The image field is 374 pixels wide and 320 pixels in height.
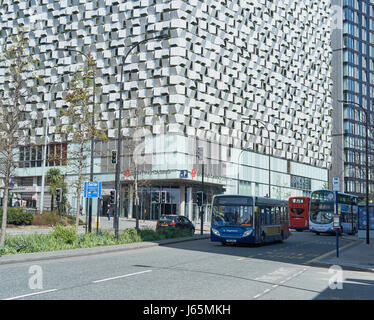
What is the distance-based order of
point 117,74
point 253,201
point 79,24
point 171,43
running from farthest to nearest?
point 79,24 < point 117,74 < point 171,43 < point 253,201

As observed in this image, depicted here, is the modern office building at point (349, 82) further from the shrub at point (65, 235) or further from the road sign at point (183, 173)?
the shrub at point (65, 235)

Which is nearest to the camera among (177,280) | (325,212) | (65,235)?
(177,280)

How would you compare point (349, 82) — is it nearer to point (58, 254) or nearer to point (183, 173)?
point (183, 173)

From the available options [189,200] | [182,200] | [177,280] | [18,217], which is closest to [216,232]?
[177,280]

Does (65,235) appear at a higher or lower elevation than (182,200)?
lower

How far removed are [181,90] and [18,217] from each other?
2603cm

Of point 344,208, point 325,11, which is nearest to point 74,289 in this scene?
point 344,208

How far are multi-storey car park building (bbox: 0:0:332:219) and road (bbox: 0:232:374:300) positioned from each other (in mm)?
33354

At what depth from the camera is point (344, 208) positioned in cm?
4138

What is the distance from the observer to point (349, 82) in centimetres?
10306

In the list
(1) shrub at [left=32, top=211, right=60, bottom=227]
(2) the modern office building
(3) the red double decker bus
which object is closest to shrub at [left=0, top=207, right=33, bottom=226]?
(1) shrub at [left=32, top=211, right=60, bottom=227]

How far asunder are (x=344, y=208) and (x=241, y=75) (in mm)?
32337

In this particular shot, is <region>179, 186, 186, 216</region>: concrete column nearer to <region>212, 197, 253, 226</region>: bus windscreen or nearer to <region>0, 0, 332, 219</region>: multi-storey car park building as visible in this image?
<region>0, 0, 332, 219</region>: multi-storey car park building
